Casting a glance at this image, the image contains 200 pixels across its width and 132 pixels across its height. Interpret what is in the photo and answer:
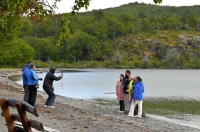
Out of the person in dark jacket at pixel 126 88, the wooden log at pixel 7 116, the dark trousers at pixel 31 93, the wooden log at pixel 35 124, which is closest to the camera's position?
A: the wooden log at pixel 35 124

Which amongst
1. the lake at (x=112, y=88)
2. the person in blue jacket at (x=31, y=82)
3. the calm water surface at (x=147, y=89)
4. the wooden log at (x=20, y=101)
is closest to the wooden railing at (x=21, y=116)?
the wooden log at (x=20, y=101)

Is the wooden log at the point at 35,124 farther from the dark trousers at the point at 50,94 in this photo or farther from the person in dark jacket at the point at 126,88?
the person in dark jacket at the point at 126,88

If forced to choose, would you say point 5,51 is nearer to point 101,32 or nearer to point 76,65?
point 76,65

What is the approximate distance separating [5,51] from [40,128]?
54.0m

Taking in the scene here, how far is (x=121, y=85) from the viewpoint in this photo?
64.0 ft

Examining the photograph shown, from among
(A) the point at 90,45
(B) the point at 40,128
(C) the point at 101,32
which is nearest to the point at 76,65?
(A) the point at 90,45

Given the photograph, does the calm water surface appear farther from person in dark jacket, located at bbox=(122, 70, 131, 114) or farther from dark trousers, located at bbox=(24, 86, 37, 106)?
dark trousers, located at bbox=(24, 86, 37, 106)

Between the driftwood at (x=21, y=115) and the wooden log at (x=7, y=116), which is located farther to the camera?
the wooden log at (x=7, y=116)

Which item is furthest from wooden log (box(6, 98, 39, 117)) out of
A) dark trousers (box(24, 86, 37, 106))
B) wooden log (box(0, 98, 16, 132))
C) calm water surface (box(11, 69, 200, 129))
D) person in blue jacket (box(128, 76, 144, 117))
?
calm water surface (box(11, 69, 200, 129))

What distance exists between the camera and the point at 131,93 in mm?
18750

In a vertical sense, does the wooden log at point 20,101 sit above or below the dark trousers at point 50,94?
above

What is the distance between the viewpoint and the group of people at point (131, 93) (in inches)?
714

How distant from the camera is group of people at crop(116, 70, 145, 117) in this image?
1814 centimetres

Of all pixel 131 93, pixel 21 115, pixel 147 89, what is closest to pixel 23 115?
pixel 21 115
